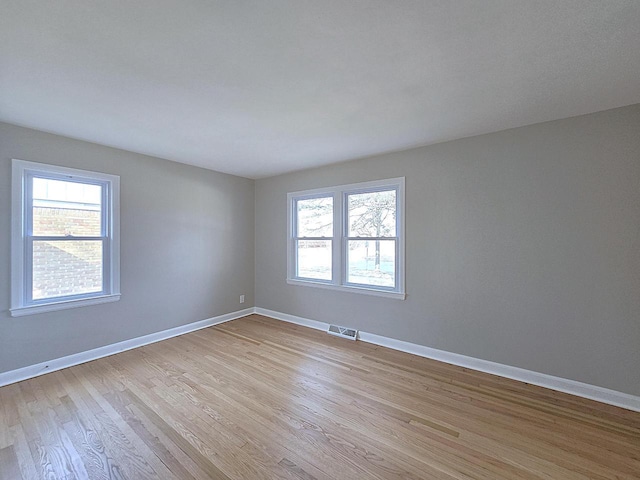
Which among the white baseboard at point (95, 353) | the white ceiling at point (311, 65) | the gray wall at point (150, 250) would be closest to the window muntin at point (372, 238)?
the white ceiling at point (311, 65)

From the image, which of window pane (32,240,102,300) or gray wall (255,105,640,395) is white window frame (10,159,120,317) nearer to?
window pane (32,240,102,300)

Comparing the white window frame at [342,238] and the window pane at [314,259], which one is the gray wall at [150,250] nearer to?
the white window frame at [342,238]

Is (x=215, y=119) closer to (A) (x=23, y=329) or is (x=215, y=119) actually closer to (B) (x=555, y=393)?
(A) (x=23, y=329)

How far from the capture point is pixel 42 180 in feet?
9.54

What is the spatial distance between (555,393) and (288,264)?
11.7 feet

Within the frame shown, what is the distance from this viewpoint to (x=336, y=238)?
13.5 ft

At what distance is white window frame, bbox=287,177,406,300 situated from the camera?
349cm

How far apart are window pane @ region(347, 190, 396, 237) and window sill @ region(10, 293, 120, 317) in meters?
3.20

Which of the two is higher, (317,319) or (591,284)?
(591,284)

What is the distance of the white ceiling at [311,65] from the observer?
137 cm

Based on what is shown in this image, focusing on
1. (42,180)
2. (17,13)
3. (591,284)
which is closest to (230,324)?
(42,180)

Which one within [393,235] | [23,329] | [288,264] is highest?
[393,235]

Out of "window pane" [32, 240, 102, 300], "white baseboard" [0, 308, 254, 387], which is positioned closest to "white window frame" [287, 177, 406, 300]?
"white baseboard" [0, 308, 254, 387]

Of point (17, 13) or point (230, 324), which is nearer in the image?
point (17, 13)
